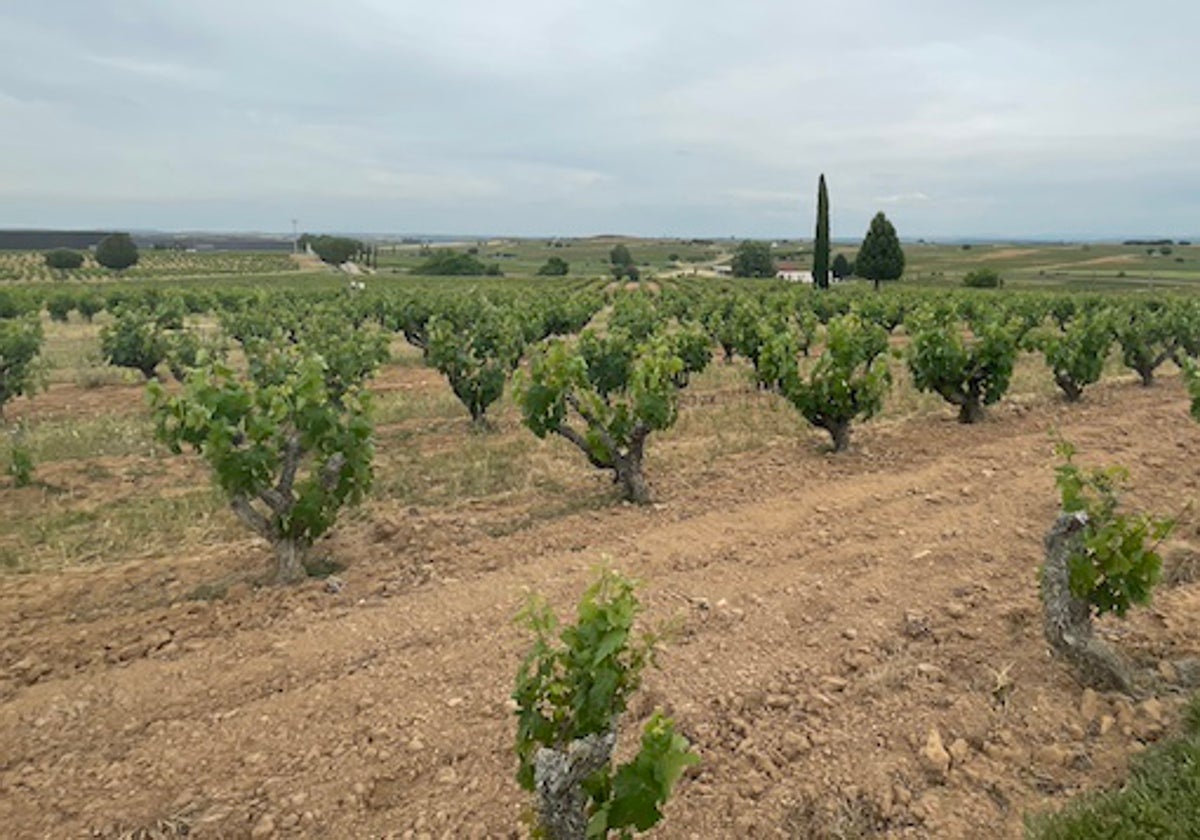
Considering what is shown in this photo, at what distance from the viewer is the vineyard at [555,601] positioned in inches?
172

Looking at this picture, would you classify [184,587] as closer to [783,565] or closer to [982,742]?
[783,565]

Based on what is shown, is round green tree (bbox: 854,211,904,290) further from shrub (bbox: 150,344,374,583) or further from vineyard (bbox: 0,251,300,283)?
shrub (bbox: 150,344,374,583)

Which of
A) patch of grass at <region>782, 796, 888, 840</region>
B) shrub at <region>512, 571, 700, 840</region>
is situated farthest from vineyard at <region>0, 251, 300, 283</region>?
patch of grass at <region>782, 796, 888, 840</region>

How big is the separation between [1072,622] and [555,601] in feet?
12.2

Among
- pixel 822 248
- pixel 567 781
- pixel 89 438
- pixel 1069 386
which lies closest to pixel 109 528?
pixel 89 438

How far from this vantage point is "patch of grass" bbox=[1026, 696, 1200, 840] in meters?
3.61

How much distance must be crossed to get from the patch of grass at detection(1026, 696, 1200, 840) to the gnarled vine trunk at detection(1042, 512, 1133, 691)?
0.81 m

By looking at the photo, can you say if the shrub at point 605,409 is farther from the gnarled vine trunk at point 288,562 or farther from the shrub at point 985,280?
the shrub at point 985,280

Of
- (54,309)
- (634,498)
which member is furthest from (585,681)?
(54,309)

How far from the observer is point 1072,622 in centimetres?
511

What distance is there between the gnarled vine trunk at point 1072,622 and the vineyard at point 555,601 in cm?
16

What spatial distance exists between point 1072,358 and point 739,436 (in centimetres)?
676

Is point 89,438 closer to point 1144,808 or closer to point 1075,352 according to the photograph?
point 1144,808

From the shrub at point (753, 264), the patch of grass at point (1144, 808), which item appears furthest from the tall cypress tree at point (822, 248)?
the patch of grass at point (1144, 808)
